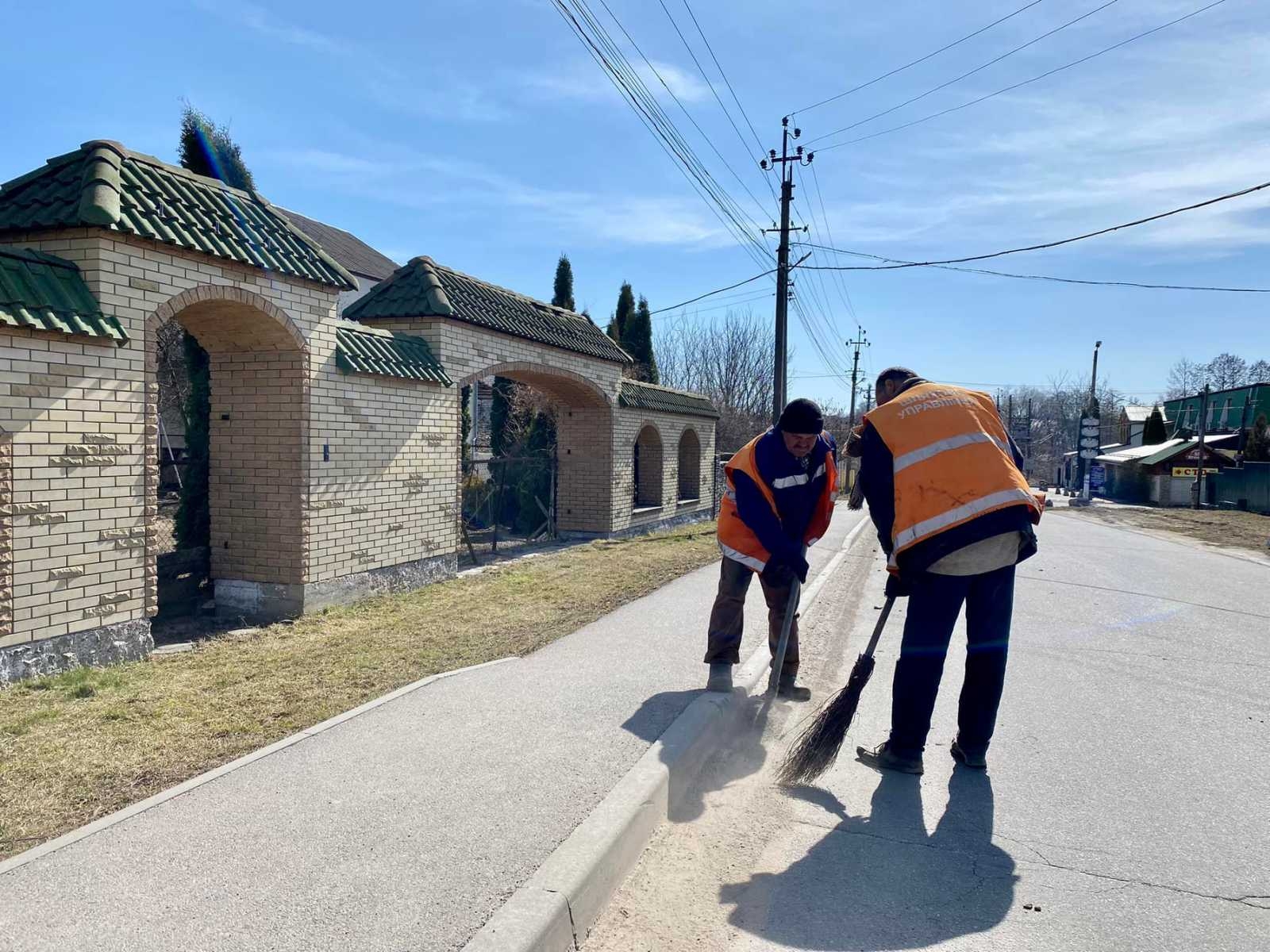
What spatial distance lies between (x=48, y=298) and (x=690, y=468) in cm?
1379

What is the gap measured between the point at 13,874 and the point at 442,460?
6298 mm

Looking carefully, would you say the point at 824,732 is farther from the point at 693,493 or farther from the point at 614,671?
the point at 693,493

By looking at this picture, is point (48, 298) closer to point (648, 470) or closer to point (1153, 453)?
point (648, 470)

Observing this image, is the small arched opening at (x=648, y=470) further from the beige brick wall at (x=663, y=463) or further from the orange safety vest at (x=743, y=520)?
the orange safety vest at (x=743, y=520)

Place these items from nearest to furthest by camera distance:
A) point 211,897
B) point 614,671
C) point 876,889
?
point 211,897 < point 876,889 < point 614,671

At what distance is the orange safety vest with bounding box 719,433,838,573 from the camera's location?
441 cm

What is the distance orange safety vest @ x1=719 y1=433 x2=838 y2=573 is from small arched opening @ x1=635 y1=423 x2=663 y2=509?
10.5 m

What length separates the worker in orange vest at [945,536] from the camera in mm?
3445

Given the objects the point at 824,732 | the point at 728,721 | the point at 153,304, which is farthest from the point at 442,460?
the point at 824,732

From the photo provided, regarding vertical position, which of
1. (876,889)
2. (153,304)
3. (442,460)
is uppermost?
(153,304)

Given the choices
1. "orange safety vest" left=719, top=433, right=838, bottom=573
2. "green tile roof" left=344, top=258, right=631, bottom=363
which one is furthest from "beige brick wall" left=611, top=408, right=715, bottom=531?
"orange safety vest" left=719, top=433, right=838, bottom=573

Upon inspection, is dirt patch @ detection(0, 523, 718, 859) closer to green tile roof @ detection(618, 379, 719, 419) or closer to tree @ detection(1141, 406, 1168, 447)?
green tile roof @ detection(618, 379, 719, 419)

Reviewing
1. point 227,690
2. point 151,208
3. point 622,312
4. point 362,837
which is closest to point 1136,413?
point 622,312

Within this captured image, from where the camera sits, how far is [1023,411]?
88.4 m
